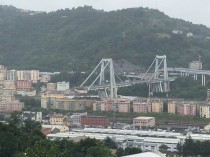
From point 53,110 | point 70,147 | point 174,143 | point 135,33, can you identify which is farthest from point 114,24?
point 70,147

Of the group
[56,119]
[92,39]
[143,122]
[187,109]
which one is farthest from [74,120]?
[92,39]

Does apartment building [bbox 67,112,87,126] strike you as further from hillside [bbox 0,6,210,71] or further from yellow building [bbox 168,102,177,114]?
hillside [bbox 0,6,210,71]

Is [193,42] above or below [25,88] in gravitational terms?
above

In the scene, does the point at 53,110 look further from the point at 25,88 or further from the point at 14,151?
the point at 14,151

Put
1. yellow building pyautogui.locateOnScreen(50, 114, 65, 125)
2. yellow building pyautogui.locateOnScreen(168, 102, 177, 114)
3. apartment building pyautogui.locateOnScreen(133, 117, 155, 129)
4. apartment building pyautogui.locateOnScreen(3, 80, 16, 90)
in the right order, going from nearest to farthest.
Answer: apartment building pyautogui.locateOnScreen(133, 117, 155, 129)
yellow building pyautogui.locateOnScreen(50, 114, 65, 125)
yellow building pyautogui.locateOnScreen(168, 102, 177, 114)
apartment building pyautogui.locateOnScreen(3, 80, 16, 90)

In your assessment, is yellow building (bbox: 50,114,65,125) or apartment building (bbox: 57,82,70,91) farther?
apartment building (bbox: 57,82,70,91)

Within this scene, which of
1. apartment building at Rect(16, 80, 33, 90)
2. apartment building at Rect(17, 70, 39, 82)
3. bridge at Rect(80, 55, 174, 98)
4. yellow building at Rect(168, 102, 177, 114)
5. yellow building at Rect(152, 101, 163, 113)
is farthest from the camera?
apartment building at Rect(17, 70, 39, 82)

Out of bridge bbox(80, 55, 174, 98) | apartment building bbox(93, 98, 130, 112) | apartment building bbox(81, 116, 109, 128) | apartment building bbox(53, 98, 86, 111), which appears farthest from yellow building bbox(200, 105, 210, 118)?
bridge bbox(80, 55, 174, 98)

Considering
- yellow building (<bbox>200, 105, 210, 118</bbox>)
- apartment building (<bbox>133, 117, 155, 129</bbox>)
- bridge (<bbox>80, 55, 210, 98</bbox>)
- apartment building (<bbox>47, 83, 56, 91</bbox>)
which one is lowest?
apartment building (<bbox>133, 117, 155, 129</bbox>)

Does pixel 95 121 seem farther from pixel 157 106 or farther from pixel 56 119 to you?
pixel 157 106
